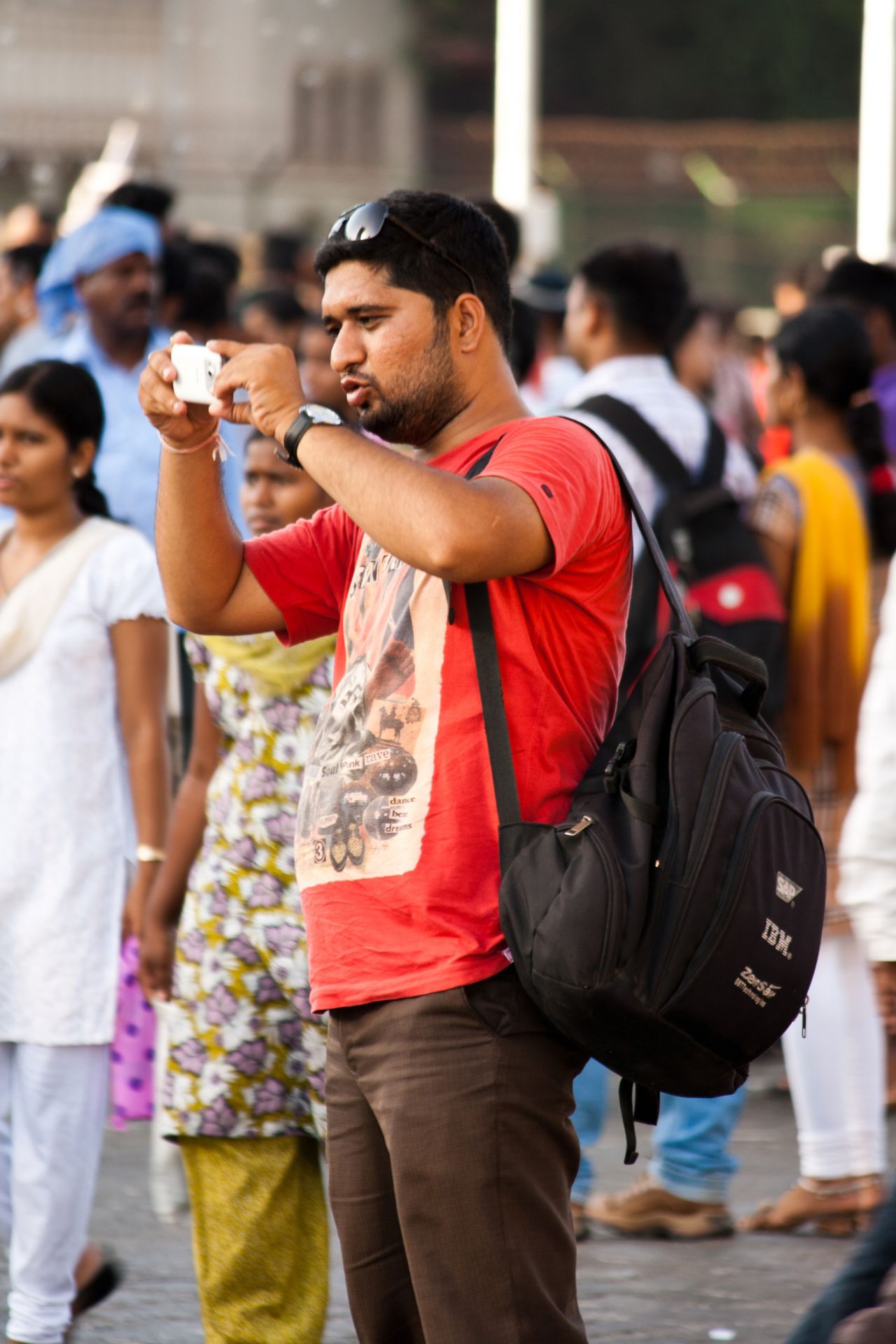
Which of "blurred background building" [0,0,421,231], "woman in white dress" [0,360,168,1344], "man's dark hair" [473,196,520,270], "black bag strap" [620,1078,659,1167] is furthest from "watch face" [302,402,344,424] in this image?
"blurred background building" [0,0,421,231]

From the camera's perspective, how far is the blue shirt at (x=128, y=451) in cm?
592

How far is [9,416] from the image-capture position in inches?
167

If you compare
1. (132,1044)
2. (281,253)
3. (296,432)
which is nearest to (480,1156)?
(296,432)

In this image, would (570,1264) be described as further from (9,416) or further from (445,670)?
(9,416)

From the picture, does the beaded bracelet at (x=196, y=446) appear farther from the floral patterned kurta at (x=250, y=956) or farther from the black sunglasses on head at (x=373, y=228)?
the floral patterned kurta at (x=250, y=956)

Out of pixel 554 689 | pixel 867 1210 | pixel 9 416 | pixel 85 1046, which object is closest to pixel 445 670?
pixel 554 689

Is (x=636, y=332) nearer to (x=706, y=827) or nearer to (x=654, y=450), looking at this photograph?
(x=654, y=450)

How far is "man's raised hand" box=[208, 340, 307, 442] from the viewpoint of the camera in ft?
8.48

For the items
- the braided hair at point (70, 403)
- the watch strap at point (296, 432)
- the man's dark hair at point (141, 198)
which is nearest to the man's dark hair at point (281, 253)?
the man's dark hair at point (141, 198)

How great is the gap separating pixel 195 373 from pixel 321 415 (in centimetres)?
25

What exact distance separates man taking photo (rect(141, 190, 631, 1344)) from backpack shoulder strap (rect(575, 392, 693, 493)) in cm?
228

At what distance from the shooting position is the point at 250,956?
378 cm

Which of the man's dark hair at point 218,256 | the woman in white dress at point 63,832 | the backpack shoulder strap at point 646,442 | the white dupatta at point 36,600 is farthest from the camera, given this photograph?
the man's dark hair at point 218,256

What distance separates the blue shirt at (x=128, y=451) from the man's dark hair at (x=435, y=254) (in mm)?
2878
